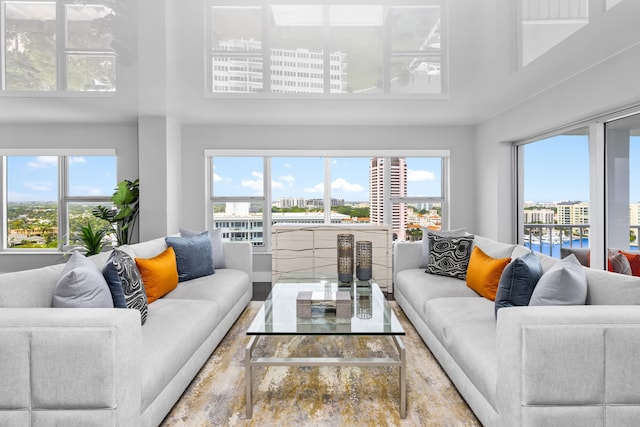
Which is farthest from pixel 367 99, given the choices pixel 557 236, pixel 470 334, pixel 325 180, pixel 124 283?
pixel 124 283

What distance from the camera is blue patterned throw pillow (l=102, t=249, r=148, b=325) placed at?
6.98 ft

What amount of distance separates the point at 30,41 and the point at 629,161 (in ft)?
18.4

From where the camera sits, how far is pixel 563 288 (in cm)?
183

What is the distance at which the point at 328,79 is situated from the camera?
390 centimetres

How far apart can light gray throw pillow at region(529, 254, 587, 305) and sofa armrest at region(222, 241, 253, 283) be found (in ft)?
9.58

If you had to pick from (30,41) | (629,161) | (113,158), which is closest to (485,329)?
(629,161)

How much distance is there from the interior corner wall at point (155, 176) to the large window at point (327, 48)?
1.37 meters

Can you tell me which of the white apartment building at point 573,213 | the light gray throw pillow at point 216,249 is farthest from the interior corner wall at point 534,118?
the light gray throw pillow at point 216,249

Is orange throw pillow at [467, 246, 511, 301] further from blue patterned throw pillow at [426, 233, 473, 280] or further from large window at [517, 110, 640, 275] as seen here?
large window at [517, 110, 640, 275]

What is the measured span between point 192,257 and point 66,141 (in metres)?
3.52

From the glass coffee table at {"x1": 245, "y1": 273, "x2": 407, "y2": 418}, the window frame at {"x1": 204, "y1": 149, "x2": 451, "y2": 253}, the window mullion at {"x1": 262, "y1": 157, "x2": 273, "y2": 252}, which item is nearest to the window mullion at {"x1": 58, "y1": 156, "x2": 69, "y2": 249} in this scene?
the window frame at {"x1": 204, "y1": 149, "x2": 451, "y2": 253}

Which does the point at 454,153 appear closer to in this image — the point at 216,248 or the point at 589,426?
the point at 216,248

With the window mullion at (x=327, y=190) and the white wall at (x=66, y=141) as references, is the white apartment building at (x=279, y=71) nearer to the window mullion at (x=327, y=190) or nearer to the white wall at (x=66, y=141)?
the window mullion at (x=327, y=190)

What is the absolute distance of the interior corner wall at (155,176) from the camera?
4887mm
